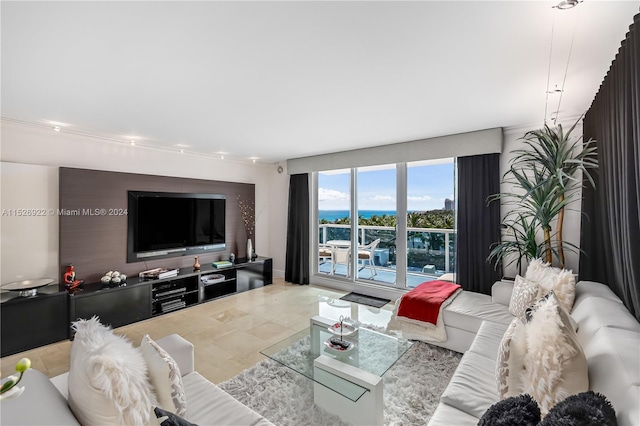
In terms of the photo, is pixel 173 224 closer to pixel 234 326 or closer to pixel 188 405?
pixel 234 326

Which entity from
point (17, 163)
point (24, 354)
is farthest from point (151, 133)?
point (24, 354)

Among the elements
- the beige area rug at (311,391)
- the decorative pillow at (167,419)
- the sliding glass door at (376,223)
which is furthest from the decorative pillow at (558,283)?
the decorative pillow at (167,419)

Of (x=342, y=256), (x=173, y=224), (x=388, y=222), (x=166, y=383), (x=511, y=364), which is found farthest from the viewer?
(x=342, y=256)

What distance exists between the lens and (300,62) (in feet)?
6.59

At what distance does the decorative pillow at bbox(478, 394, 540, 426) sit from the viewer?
1.03 metres

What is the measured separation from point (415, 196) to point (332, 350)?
2.98 m

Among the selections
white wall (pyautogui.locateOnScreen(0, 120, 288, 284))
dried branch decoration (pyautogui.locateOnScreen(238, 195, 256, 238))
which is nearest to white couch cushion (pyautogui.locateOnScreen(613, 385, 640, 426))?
white wall (pyautogui.locateOnScreen(0, 120, 288, 284))

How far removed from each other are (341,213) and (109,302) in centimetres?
367

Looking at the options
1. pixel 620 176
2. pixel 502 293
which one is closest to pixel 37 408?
pixel 620 176

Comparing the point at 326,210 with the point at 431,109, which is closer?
the point at 431,109

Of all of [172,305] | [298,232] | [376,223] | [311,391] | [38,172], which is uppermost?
[38,172]

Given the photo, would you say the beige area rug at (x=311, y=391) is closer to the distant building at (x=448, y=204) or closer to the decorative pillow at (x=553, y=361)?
the decorative pillow at (x=553, y=361)

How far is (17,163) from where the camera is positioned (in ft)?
10.4

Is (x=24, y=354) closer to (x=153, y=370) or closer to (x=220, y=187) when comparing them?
(x=153, y=370)
